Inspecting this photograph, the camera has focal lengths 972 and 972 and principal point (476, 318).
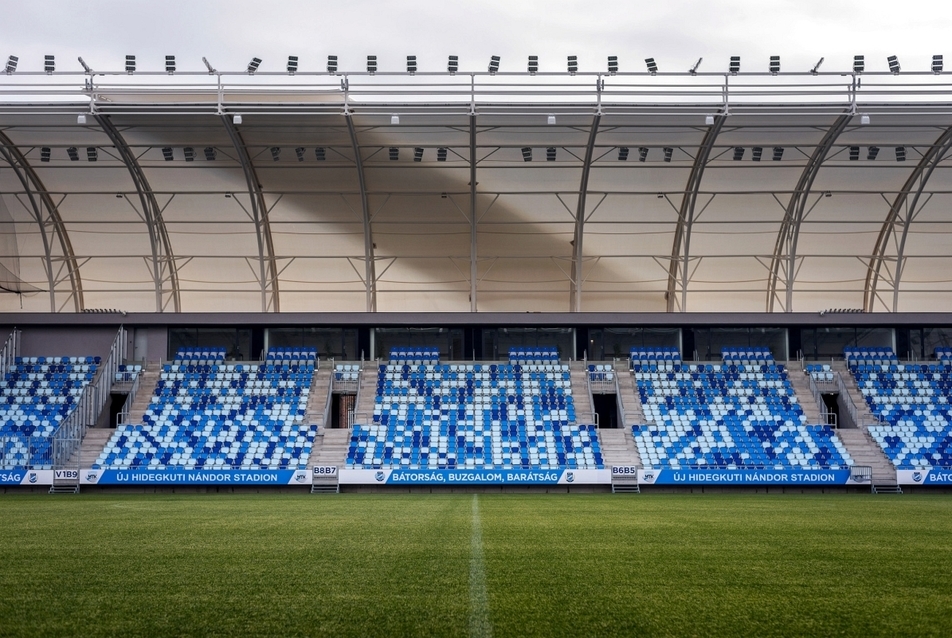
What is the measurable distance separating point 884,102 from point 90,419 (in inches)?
1222

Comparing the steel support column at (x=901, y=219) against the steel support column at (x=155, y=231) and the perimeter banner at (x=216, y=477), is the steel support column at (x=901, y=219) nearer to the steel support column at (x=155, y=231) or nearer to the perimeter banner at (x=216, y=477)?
the perimeter banner at (x=216, y=477)

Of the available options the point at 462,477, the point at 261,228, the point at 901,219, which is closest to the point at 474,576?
the point at 462,477

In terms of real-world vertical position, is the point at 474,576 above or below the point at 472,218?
below

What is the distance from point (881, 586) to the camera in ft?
31.2

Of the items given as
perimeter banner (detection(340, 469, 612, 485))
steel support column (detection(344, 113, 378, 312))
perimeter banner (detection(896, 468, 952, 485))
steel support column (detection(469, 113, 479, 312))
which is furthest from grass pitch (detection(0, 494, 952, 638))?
steel support column (detection(344, 113, 378, 312))

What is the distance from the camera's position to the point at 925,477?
3309 centimetres

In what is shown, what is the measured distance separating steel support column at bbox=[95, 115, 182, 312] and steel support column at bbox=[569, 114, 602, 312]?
16.3 metres

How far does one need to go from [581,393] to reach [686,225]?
8.15 meters

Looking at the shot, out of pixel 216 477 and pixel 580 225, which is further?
pixel 580 225

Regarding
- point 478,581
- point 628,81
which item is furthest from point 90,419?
point 478,581

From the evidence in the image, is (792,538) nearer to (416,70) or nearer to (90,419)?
(416,70)

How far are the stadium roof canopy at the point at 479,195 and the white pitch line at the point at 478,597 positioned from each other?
21.6 meters

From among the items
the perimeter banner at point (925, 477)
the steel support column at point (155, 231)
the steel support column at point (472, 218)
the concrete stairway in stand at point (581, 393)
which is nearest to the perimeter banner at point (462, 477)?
the concrete stairway in stand at point (581, 393)

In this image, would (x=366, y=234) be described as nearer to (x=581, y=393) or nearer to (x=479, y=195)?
(x=479, y=195)
